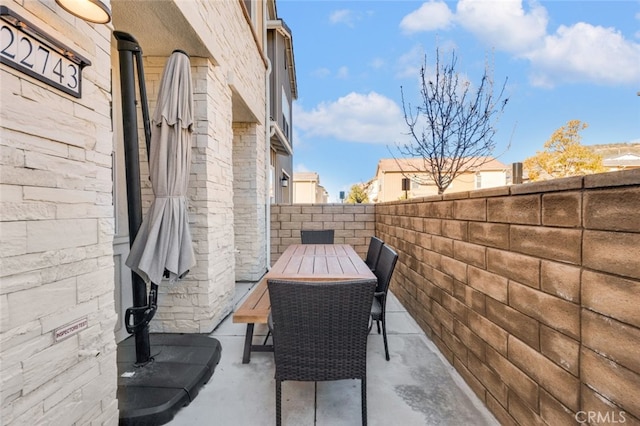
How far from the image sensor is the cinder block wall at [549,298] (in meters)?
1.07

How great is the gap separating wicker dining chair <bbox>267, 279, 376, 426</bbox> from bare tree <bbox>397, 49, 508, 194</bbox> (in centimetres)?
617

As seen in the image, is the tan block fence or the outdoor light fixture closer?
the tan block fence

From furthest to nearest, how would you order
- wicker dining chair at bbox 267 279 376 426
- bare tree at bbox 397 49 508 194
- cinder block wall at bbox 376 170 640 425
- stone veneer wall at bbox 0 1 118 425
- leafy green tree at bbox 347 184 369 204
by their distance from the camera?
leafy green tree at bbox 347 184 369 204
bare tree at bbox 397 49 508 194
wicker dining chair at bbox 267 279 376 426
stone veneer wall at bbox 0 1 118 425
cinder block wall at bbox 376 170 640 425

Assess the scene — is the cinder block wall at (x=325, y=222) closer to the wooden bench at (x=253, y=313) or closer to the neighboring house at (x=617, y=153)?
the wooden bench at (x=253, y=313)

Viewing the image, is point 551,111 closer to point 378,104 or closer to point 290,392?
point 378,104

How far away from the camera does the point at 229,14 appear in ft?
11.8

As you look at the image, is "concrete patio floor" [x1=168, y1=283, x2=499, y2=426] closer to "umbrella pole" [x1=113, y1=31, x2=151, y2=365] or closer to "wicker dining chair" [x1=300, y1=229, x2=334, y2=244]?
"umbrella pole" [x1=113, y1=31, x2=151, y2=365]

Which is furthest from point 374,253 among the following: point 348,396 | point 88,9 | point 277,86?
point 277,86

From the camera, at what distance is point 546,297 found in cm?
142

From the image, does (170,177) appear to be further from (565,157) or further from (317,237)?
(565,157)

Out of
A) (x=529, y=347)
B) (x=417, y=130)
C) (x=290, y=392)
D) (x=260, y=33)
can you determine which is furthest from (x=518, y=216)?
(x=417, y=130)

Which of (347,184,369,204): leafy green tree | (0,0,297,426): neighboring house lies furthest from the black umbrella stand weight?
(347,184,369,204): leafy green tree

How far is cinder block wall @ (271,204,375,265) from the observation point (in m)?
5.94

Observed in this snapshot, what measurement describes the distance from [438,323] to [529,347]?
4.18 feet
